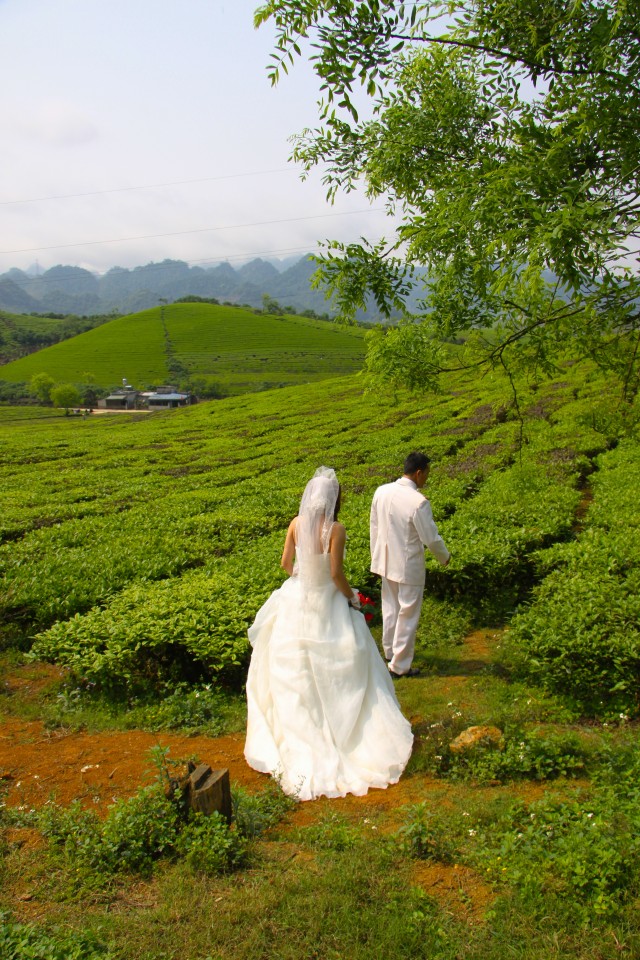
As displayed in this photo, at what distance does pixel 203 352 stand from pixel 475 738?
108 meters

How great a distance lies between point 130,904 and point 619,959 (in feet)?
8.58

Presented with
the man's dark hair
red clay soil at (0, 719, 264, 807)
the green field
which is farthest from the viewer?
the man's dark hair

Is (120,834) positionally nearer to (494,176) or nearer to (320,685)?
(320,685)

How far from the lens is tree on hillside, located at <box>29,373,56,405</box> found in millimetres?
86938

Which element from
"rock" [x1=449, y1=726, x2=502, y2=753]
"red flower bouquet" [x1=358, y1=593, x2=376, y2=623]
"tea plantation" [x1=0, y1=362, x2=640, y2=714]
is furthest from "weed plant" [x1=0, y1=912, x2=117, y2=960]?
Result: "red flower bouquet" [x1=358, y1=593, x2=376, y2=623]

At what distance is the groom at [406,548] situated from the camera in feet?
24.1

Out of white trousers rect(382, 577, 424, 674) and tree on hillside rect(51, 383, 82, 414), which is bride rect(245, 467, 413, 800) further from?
tree on hillside rect(51, 383, 82, 414)

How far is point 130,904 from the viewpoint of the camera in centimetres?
379

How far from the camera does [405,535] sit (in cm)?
743

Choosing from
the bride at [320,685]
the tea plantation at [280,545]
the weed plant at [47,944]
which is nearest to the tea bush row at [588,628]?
the tea plantation at [280,545]

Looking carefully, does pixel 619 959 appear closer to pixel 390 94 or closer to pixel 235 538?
pixel 390 94

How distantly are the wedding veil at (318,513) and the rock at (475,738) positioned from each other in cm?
198

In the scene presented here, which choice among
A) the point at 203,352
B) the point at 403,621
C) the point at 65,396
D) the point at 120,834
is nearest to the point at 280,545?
the point at 403,621

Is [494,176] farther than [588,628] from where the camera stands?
No
